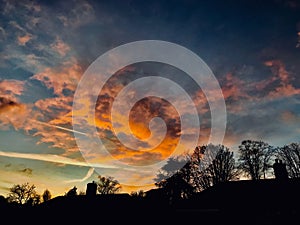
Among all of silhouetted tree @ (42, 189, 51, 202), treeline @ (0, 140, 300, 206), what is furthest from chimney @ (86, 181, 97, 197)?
silhouetted tree @ (42, 189, 51, 202)

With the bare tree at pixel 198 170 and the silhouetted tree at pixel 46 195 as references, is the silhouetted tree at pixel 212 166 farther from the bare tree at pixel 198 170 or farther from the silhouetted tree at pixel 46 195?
the silhouetted tree at pixel 46 195

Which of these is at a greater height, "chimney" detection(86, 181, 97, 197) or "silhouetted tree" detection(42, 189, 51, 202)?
"silhouetted tree" detection(42, 189, 51, 202)

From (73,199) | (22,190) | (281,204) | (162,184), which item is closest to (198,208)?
(281,204)

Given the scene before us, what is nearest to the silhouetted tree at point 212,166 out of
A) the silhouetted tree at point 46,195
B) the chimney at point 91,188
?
the chimney at point 91,188

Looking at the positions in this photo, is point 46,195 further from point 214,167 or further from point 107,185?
point 214,167

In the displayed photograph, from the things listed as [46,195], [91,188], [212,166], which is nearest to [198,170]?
[212,166]

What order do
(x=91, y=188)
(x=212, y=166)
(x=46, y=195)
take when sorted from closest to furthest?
(x=91, y=188) < (x=212, y=166) < (x=46, y=195)

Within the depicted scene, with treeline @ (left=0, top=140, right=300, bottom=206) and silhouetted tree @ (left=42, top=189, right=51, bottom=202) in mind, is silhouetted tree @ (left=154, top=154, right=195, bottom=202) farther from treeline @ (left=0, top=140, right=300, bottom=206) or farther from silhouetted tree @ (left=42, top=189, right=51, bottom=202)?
silhouetted tree @ (left=42, top=189, right=51, bottom=202)

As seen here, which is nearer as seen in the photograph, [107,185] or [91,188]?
[91,188]

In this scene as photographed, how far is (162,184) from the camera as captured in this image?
40.7m

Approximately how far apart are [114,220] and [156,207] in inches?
138

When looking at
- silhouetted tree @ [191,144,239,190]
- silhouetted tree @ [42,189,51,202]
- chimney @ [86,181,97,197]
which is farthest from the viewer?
→ silhouetted tree @ [42,189,51,202]

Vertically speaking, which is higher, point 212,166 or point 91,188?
point 212,166

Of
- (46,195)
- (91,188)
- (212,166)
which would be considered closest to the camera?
(91,188)
